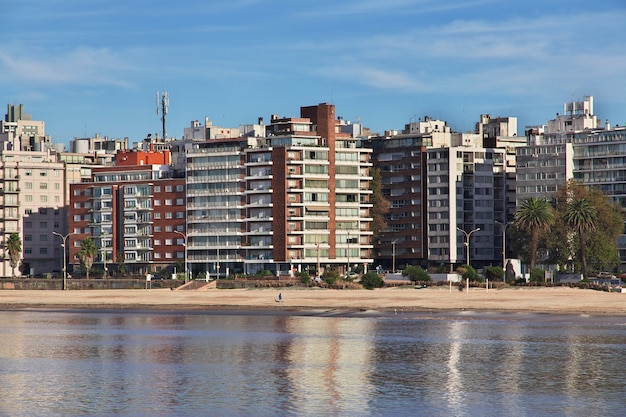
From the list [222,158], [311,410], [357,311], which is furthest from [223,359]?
[222,158]

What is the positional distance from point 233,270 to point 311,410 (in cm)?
13744

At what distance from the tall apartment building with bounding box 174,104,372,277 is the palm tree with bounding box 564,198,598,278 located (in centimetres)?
3915

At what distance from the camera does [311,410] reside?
5934 cm

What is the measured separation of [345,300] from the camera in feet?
445

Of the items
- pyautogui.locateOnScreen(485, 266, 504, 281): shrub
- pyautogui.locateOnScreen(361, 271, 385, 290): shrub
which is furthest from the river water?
pyautogui.locateOnScreen(485, 266, 504, 281): shrub

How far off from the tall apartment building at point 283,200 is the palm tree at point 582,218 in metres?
39.2

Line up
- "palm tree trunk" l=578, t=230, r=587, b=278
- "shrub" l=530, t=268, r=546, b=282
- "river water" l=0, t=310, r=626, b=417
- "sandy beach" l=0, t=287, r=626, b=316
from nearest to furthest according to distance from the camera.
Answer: "river water" l=0, t=310, r=626, b=417, "sandy beach" l=0, t=287, r=626, b=316, "shrub" l=530, t=268, r=546, b=282, "palm tree trunk" l=578, t=230, r=587, b=278

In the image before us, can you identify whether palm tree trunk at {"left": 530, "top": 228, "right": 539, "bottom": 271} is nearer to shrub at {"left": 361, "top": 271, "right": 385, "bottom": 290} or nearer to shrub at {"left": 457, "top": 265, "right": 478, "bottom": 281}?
shrub at {"left": 457, "top": 265, "right": 478, "bottom": 281}

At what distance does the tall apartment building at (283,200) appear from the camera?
7534 inches

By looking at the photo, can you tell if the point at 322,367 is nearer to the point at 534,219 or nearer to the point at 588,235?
the point at 534,219

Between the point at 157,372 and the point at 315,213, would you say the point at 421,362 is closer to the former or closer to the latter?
the point at 157,372

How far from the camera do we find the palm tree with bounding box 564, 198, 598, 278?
6718 inches

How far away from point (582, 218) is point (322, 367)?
102 m

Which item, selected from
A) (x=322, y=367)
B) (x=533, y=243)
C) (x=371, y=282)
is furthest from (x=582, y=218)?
(x=322, y=367)
